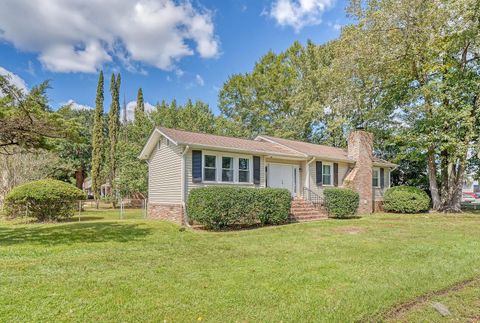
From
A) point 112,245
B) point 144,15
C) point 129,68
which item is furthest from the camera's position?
point 129,68

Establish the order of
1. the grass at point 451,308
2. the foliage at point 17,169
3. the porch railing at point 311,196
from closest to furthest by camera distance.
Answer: the grass at point 451,308
the porch railing at point 311,196
the foliage at point 17,169

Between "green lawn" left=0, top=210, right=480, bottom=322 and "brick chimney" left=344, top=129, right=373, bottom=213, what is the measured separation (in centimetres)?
843

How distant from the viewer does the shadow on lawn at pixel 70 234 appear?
912 cm

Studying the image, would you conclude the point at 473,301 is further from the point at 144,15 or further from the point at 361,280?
the point at 144,15

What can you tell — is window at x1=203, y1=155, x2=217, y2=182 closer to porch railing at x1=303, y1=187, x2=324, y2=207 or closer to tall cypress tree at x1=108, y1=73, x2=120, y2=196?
porch railing at x1=303, y1=187, x2=324, y2=207

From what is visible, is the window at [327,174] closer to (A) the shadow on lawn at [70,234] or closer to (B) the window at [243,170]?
(B) the window at [243,170]

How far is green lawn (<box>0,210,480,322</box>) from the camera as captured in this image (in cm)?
407

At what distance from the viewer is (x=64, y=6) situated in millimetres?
11352

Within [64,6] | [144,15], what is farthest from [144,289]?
[144,15]

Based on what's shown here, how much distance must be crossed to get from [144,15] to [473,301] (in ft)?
47.3

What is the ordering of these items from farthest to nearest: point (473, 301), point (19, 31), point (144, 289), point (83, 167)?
point (83, 167) < point (19, 31) < point (144, 289) < point (473, 301)

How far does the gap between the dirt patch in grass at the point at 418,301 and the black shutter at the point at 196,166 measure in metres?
9.79

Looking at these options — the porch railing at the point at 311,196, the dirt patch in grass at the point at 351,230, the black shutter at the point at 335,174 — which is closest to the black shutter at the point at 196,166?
the dirt patch in grass at the point at 351,230

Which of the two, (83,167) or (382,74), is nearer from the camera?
(382,74)
